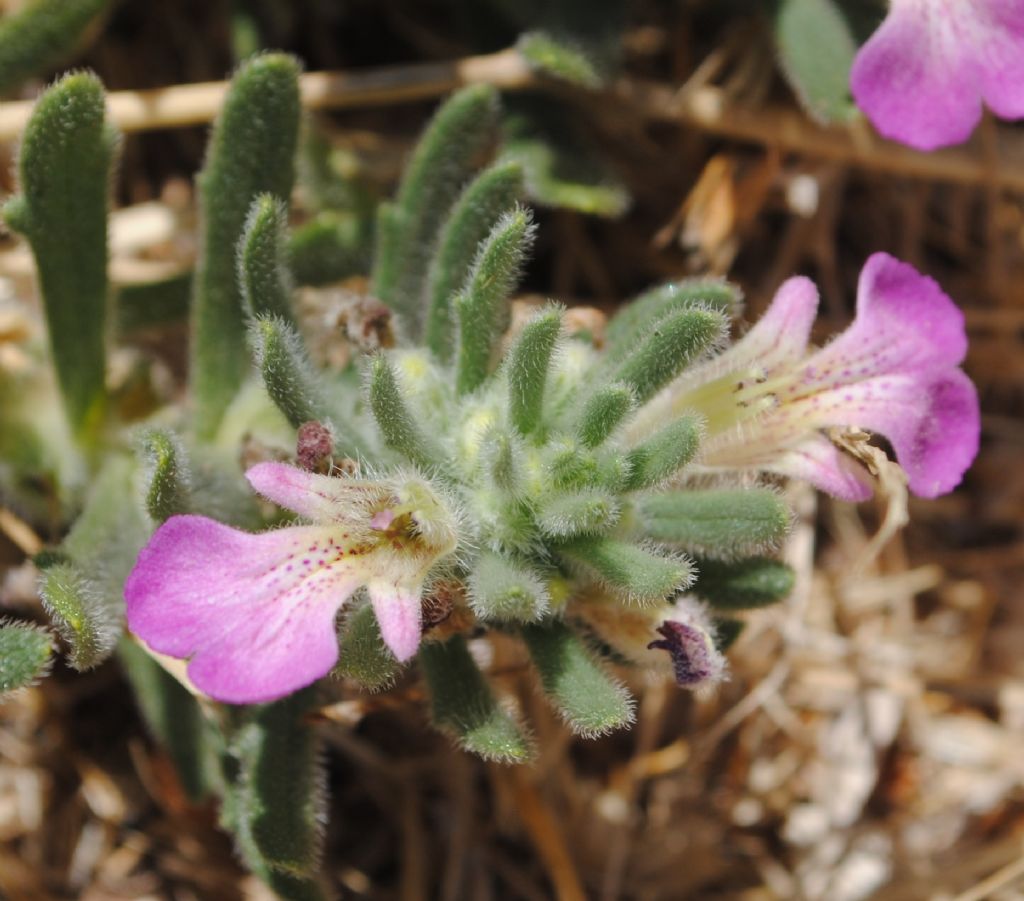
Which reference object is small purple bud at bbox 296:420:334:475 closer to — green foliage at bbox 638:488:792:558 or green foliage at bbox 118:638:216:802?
green foliage at bbox 638:488:792:558

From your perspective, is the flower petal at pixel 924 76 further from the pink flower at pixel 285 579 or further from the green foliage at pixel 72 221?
the green foliage at pixel 72 221

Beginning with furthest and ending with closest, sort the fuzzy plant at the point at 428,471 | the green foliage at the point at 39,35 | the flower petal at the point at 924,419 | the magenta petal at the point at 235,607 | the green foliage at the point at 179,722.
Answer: the green foliage at the point at 39,35
the green foliage at the point at 179,722
the flower petal at the point at 924,419
the fuzzy plant at the point at 428,471
the magenta petal at the point at 235,607

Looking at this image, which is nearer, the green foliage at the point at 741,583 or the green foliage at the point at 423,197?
the green foliage at the point at 741,583

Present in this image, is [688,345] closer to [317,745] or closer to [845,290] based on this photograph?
[317,745]

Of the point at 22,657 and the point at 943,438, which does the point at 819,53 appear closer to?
the point at 943,438

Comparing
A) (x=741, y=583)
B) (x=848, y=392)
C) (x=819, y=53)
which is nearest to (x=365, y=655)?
(x=741, y=583)

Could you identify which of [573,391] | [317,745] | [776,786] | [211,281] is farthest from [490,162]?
[776,786]

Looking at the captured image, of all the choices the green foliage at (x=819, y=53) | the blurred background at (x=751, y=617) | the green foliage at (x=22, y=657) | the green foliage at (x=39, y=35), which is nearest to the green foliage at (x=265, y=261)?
the blurred background at (x=751, y=617)
